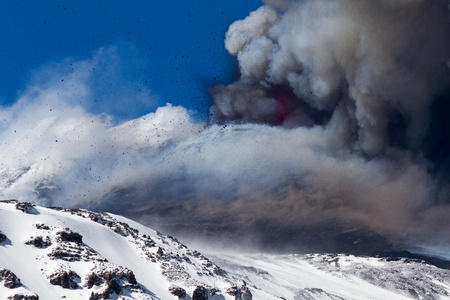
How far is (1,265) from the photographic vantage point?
239 feet

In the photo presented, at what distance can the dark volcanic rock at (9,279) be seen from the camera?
222 ft

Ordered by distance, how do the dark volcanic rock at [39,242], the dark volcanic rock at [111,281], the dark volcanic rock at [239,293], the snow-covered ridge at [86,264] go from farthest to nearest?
1. the dark volcanic rock at [239,293]
2. the dark volcanic rock at [39,242]
3. the dark volcanic rock at [111,281]
4. the snow-covered ridge at [86,264]

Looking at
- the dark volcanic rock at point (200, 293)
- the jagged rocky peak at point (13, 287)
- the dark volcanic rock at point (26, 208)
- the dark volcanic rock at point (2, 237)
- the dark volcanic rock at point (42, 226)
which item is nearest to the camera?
Answer: the jagged rocky peak at point (13, 287)

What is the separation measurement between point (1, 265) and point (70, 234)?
717 inches

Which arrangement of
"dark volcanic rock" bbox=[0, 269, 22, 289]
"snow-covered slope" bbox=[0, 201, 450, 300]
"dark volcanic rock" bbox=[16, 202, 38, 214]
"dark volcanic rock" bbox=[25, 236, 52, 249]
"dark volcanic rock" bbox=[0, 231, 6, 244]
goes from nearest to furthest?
"dark volcanic rock" bbox=[0, 269, 22, 289] → "snow-covered slope" bbox=[0, 201, 450, 300] → "dark volcanic rock" bbox=[0, 231, 6, 244] → "dark volcanic rock" bbox=[25, 236, 52, 249] → "dark volcanic rock" bbox=[16, 202, 38, 214]

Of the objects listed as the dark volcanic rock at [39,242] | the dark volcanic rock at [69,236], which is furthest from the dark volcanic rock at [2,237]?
the dark volcanic rock at [69,236]

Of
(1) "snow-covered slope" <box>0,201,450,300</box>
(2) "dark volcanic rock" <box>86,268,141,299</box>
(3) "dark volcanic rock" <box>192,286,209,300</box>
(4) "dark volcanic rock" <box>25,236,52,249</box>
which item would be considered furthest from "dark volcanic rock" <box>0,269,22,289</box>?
(3) "dark volcanic rock" <box>192,286,209,300</box>

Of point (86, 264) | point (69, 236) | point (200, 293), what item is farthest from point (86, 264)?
point (200, 293)

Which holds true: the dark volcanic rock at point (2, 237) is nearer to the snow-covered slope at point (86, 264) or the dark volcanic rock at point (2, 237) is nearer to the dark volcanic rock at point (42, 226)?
the snow-covered slope at point (86, 264)

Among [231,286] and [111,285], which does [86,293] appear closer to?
[111,285]

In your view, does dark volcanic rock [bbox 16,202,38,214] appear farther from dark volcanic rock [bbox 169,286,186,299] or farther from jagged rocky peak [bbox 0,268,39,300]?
dark volcanic rock [bbox 169,286,186,299]

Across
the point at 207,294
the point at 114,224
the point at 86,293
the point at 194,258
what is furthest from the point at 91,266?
the point at 194,258

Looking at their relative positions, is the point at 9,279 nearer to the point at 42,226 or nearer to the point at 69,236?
the point at 69,236

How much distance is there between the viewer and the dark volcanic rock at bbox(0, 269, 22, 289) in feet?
222
